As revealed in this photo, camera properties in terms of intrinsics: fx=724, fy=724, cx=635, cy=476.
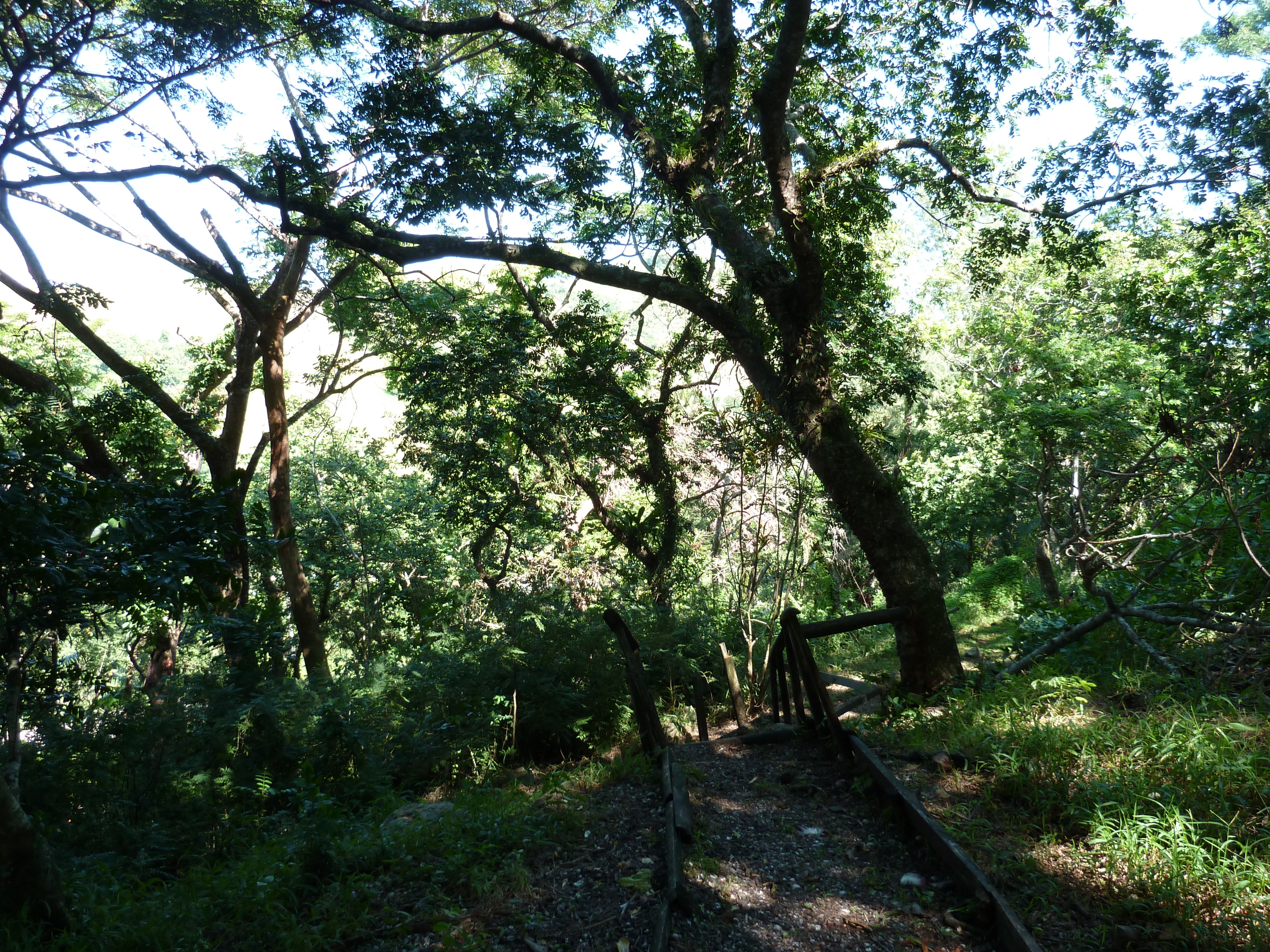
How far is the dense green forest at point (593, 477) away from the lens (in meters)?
3.72

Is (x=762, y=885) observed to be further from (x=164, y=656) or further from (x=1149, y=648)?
(x=164, y=656)

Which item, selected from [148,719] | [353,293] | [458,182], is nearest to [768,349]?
[458,182]

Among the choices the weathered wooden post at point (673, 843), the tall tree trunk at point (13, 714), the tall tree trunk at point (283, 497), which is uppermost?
the tall tree trunk at point (283, 497)

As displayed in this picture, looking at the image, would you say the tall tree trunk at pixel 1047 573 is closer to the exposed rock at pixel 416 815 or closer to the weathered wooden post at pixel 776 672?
the weathered wooden post at pixel 776 672

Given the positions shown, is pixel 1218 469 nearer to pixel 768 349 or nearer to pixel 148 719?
pixel 768 349

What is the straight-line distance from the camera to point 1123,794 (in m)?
3.71

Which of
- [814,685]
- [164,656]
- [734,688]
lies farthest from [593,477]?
[164,656]

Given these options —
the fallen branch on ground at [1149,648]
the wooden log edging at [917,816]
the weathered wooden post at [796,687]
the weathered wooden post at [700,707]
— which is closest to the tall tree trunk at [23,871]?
the wooden log edging at [917,816]

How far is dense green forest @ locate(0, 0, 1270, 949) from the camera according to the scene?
147 inches

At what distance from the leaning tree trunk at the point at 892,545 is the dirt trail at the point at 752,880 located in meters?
1.72

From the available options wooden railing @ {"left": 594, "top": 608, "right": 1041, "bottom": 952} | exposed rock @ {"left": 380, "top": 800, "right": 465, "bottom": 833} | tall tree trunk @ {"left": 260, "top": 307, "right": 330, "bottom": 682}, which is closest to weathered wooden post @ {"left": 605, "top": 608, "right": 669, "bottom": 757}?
wooden railing @ {"left": 594, "top": 608, "right": 1041, "bottom": 952}

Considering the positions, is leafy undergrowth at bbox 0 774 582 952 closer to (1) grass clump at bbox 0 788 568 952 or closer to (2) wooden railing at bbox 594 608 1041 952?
(1) grass clump at bbox 0 788 568 952

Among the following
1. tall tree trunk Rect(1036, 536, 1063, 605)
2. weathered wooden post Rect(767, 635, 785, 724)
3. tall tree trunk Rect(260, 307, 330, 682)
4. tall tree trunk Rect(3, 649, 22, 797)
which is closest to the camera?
tall tree trunk Rect(3, 649, 22, 797)

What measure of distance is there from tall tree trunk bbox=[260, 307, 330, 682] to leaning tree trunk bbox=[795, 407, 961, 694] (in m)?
8.85
